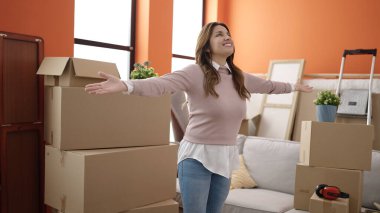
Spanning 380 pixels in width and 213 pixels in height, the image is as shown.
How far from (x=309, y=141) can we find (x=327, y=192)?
355 millimetres

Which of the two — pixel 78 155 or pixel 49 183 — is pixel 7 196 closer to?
pixel 49 183

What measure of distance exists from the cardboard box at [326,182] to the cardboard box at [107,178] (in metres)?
0.83

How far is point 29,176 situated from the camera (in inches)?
91.7

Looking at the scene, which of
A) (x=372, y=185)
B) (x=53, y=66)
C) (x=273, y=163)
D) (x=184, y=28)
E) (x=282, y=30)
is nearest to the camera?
(x=53, y=66)

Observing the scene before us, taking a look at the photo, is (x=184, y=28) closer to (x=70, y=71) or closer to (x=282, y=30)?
(x=282, y=30)

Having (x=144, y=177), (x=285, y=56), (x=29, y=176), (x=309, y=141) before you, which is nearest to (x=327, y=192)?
(x=309, y=141)

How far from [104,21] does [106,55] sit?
0.31 meters

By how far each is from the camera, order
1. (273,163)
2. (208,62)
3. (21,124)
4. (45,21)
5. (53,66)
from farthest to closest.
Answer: (273,163) → (45,21) → (21,124) → (53,66) → (208,62)

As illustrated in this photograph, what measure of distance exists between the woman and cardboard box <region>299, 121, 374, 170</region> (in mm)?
879

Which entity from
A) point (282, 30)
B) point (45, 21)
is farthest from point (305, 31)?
point (45, 21)

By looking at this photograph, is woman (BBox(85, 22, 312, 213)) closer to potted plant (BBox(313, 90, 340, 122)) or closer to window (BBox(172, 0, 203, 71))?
potted plant (BBox(313, 90, 340, 122))

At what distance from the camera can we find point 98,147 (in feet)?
6.87

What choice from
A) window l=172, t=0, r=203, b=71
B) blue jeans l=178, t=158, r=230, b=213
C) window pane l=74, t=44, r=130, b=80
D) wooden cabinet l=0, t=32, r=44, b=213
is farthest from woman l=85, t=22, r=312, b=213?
window l=172, t=0, r=203, b=71

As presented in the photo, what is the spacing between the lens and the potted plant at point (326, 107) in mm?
2506
